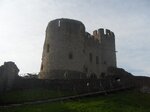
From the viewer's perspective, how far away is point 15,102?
109ft

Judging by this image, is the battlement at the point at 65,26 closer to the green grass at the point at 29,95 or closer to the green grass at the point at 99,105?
the green grass at the point at 29,95

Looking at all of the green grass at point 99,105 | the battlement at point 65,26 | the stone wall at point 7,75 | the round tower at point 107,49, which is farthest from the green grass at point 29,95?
the round tower at point 107,49

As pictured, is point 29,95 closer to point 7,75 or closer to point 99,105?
point 7,75

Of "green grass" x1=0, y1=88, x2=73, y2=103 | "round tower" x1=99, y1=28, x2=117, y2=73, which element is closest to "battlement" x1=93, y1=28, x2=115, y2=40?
"round tower" x1=99, y1=28, x2=117, y2=73

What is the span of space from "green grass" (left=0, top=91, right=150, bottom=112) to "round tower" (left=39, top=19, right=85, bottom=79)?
9786 mm

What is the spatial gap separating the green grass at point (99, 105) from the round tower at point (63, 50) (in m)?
9.79

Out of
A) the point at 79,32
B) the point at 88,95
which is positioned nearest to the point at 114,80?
the point at 88,95

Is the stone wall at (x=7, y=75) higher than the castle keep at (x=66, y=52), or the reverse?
the castle keep at (x=66, y=52)

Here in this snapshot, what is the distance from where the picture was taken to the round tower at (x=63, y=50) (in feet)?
147

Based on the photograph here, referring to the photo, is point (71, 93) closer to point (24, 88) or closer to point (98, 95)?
point (98, 95)

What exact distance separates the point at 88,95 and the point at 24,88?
828cm

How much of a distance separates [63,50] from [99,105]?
15.6 meters

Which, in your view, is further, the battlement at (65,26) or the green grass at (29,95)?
the battlement at (65,26)

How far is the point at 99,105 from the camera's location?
103 feet
